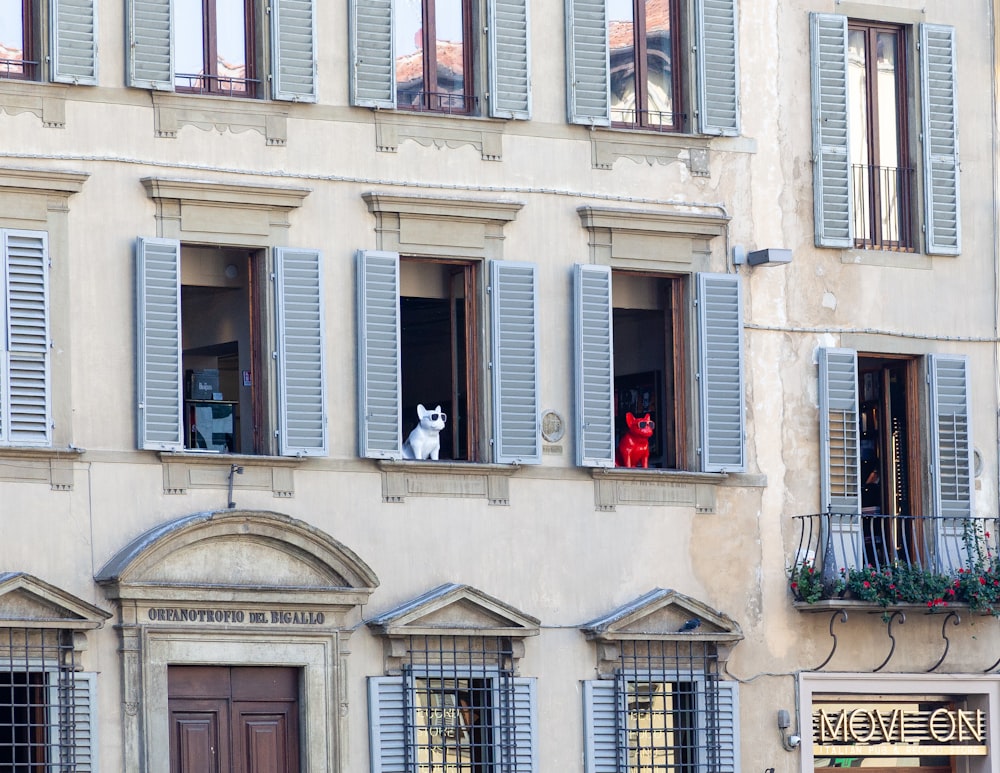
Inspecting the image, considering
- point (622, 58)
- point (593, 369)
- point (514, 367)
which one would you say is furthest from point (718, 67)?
point (514, 367)

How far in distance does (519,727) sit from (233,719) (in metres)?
2.59

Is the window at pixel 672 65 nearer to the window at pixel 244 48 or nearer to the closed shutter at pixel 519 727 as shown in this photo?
the window at pixel 244 48

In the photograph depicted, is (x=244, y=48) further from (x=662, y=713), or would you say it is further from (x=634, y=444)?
(x=662, y=713)

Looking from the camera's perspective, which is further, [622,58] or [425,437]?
[622,58]

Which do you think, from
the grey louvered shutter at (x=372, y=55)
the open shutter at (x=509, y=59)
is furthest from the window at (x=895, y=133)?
the grey louvered shutter at (x=372, y=55)

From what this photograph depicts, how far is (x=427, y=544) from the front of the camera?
2486cm

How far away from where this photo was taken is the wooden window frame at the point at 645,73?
1046 inches

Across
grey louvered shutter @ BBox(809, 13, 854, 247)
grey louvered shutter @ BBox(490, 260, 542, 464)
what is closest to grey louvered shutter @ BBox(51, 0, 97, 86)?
grey louvered shutter @ BBox(490, 260, 542, 464)

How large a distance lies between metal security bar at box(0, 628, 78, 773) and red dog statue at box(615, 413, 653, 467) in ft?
18.7

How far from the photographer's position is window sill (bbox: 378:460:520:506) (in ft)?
81.2

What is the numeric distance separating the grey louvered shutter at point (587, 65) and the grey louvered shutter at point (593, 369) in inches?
55.8

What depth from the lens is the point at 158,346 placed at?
23719 mm

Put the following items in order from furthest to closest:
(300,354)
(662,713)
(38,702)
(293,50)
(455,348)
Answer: (662,713) < (455,348) < (293,50) < (300,354) < (38,702)

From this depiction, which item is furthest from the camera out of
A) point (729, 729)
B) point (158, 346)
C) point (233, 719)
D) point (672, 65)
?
point (672, 65)
